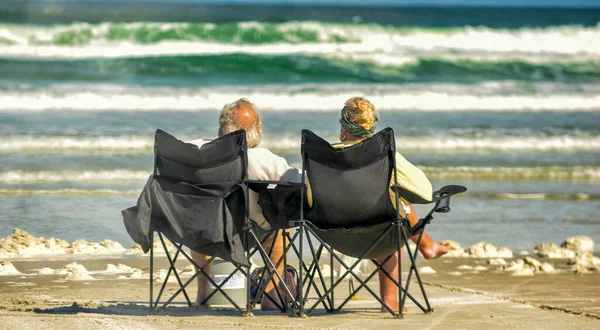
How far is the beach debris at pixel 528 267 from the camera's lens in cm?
650

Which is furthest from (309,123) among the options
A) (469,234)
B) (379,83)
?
(469,234)

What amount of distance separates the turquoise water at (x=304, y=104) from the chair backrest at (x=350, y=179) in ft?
10.9

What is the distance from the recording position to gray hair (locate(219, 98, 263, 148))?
15.6 feet

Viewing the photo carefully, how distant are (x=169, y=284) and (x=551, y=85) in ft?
57.9

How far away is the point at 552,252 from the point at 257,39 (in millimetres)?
19826

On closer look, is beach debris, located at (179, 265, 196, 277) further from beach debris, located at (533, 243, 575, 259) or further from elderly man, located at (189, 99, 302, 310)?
beach debris, located at (533, 243, 575, 259)

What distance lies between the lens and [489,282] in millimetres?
6211

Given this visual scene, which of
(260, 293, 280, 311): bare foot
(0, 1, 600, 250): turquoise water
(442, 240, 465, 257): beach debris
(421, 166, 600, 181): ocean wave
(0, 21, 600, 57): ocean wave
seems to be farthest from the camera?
(0, 21, 600, 57): ocean wave

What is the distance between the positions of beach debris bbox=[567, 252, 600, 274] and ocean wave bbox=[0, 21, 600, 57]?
18691mm

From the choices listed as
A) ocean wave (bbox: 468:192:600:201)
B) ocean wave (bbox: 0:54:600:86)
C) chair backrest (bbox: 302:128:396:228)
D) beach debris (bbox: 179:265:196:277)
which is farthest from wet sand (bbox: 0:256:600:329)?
ocean wave (bbox: 0:54:600:86)

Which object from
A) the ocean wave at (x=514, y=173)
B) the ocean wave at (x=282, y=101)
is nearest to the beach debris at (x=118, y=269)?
the ocean wave at (x=514, y=173)

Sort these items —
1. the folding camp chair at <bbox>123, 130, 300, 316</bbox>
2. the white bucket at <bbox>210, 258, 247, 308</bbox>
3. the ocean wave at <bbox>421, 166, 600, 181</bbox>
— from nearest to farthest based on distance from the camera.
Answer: the folding camp chair at <bbox>123, 130, 300, 316</bbox>, the white bucket at <bbox>210, 258, 247, 308</bbox>, the ocean wave at <bbox>421, 166, 600, 181</bbox>

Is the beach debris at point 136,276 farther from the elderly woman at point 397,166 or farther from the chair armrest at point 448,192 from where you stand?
the chair armrest at point 448,192

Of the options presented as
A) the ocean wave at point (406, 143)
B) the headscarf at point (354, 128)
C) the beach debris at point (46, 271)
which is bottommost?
→ the beach debris at point (46, 271)
